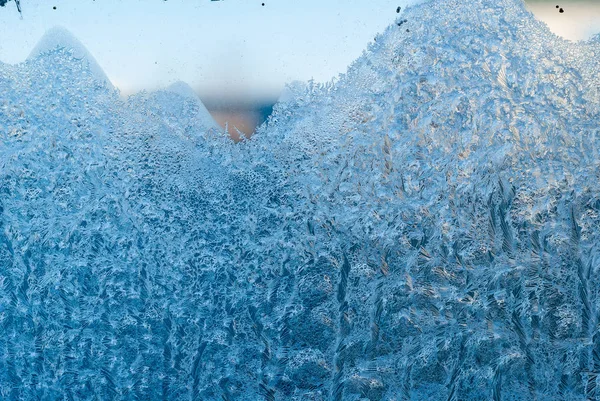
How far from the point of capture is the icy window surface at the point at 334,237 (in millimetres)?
1383

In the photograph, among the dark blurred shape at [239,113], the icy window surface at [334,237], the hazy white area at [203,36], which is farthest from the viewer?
the hazy white area at [203,36]

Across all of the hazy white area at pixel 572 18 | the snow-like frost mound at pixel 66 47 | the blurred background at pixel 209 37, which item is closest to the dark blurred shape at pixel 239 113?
the blurred background at pixel 209 37

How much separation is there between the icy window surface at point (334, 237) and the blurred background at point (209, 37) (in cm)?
13

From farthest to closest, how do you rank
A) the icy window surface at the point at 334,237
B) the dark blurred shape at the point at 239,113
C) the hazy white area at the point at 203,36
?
the hazy white area at the point at 203,36 → the dark blurred shape at the point at 239,113 → the icy window surface at the point at 334,237

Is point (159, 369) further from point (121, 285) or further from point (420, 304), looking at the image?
point (420, 304)

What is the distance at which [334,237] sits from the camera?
1421 mm

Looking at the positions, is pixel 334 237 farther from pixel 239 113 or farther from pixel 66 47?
pixel 66 47

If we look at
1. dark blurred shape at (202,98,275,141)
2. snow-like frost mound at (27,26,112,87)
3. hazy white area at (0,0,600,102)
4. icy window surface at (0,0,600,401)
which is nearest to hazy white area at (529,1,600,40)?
icy window surface at (0,0,600,401)

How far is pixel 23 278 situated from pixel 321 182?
702 millimetres

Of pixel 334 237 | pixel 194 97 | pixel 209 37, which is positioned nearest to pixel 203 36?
pixel 209 37

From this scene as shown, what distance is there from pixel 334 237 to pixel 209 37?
2.07ft

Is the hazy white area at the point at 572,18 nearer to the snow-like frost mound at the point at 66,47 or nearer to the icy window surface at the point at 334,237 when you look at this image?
the icy window surface at the point at 334,237

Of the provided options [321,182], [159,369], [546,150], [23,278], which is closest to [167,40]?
[321,182]

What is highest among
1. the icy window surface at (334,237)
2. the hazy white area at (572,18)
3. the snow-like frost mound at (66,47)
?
the hazy white area at (572,18)
